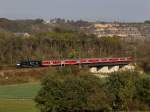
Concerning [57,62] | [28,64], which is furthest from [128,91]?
[57,62]

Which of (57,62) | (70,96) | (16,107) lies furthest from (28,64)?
(70,96)

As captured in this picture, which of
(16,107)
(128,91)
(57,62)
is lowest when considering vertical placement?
(16,107)

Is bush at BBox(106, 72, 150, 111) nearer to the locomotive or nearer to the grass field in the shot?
the grass field

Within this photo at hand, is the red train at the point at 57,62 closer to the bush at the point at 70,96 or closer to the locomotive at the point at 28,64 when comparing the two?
the locomotive at the point at 28,64

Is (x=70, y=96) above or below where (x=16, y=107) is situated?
above

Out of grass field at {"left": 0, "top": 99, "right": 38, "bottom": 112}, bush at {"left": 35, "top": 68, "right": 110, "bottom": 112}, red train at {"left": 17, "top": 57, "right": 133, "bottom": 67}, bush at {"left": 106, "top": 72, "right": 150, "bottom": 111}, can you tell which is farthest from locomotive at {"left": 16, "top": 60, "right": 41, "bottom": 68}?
bush at {"left": 35, "top": 68, "right": 110, "bottom": 112}

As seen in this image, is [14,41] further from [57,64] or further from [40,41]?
[57,64]

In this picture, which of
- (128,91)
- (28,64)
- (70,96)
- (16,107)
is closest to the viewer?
(70,96)

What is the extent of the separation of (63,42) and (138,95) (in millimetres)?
83313

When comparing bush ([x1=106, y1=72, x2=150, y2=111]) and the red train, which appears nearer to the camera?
bush ([x1=106, y1=72, x2=150, y2=111])

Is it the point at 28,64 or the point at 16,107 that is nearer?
the point at 16,107

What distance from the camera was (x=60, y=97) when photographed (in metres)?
32.3

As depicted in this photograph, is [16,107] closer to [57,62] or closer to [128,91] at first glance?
[128,91]

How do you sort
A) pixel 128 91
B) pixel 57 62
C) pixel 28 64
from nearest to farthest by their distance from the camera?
1. pixel 128 91
2. pixel 28 64
3. pixel 57 62
